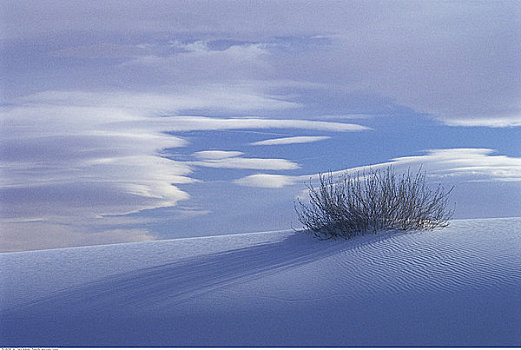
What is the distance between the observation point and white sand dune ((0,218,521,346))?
479cm

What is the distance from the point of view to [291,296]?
5539 mm

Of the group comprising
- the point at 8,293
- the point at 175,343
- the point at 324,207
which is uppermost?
the point at 324,207

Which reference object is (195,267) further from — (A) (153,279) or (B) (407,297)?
(B) (407,297)

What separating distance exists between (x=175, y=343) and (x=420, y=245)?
364cm

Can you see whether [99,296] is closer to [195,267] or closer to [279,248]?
[195,267]

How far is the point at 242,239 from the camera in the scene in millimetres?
9469

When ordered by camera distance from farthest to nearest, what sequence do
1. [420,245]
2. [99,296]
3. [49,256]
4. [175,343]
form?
[49,256] < [420,245] < [99,296] < [175,343]

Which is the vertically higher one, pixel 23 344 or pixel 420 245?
pixel 420 245

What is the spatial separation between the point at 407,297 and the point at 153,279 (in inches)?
117

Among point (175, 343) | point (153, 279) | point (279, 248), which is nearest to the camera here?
point (175, 343)

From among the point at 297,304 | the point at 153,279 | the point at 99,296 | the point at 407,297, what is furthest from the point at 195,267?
the point at 407,297

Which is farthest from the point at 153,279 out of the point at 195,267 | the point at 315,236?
the point at 315,236

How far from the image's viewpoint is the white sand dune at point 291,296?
4.79m

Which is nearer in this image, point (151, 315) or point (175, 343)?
point (175, 343)
